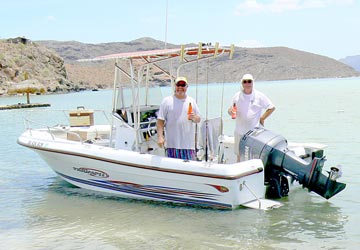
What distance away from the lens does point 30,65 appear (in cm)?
9650

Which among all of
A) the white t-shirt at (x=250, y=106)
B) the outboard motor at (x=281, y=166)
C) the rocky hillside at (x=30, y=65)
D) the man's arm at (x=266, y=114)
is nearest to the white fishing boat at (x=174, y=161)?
the outboard motor at (x=281, y=166)

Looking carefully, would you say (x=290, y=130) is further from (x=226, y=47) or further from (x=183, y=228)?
(x=183, y=228)

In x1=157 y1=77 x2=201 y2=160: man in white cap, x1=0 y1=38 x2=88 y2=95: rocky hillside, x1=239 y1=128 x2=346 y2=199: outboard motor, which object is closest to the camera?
x1=239 y1=128 x2=346 y2=199: outboard motor

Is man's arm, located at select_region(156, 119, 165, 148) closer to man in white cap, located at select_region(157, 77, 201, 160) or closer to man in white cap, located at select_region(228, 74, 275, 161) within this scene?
man in white cap, located at select_region(157, 77, 201, 160)

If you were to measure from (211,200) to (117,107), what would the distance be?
8.72 ft

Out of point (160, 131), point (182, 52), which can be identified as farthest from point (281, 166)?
point (182, 52)

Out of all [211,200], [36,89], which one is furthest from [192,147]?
[36,89]

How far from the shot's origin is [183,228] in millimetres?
7156

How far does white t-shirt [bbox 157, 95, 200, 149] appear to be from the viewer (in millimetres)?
7707

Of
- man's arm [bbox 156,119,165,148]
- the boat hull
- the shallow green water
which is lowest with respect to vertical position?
the shallow green water

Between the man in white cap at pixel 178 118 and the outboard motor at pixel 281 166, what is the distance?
0.84 metres

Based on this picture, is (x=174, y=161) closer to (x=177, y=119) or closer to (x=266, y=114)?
(x=177, y=119)

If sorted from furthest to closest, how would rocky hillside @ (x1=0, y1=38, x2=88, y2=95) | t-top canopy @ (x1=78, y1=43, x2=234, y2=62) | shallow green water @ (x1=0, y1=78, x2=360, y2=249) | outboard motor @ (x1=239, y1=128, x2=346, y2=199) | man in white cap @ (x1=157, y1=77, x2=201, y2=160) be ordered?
rocky hillside @ (x1=0, y1=38, x2=88, y2=95), t-top canopy @ (x1=78, y1=43, x2=234, y2=62), man in white cap @ (x1=157, y1=77, x2=201, y2=160), outboard motor @ (x1=239, y1=128, x2=346, y2=199), shallow green water @ (x1=0, y1=78, x2=360, y2=249)

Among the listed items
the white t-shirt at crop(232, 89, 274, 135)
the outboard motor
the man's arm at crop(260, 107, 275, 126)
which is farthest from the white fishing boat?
the man's arm at crop(260, 107, 275, 126)
